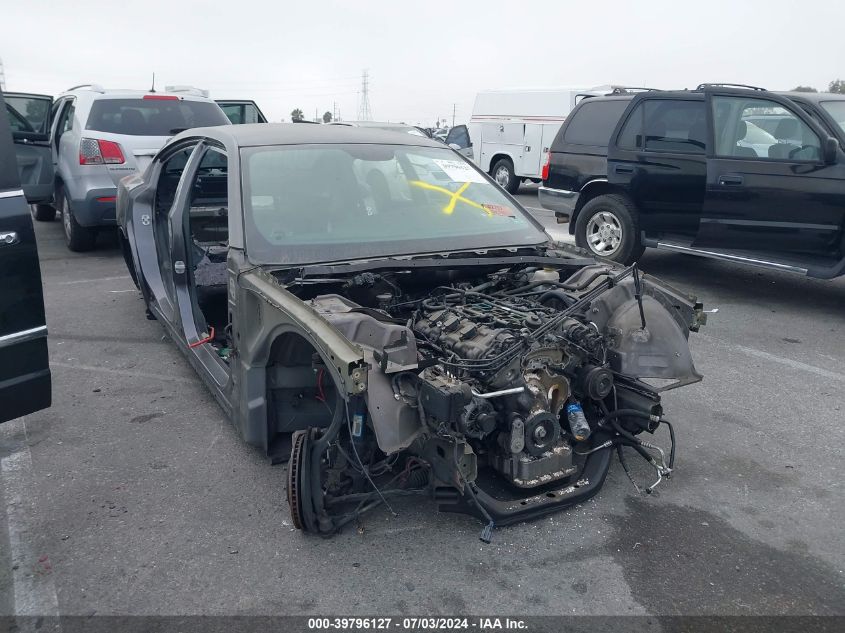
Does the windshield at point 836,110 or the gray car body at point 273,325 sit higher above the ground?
the windshield at point 836,110

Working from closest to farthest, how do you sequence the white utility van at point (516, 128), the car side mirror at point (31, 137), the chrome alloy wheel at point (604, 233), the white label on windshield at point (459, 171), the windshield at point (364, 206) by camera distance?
the windshield at point (364, 206), the white label on windshield at point (459, 171), the car side mirror at point (31, 137), the chrome alloy wheel at point (604, 233), the white utility van at point (516, 128)

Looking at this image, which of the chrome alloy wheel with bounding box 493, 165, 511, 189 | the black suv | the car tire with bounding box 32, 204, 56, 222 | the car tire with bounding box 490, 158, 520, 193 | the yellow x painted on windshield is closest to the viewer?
the yellow x painted on windshield

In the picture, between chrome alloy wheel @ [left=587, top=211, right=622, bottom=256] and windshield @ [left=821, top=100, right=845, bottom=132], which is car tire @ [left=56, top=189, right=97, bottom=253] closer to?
chrome alloy wheel @ [left=587, top=211, right=622, bottom=256]

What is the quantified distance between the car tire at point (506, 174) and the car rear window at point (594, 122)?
7.16 metres

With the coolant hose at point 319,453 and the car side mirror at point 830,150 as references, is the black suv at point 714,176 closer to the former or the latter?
the car side mirror at point 830,150

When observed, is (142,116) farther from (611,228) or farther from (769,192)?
(769,192)

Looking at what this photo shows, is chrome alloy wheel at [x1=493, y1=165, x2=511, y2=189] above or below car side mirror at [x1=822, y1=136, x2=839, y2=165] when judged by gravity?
below

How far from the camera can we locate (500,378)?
111 inches

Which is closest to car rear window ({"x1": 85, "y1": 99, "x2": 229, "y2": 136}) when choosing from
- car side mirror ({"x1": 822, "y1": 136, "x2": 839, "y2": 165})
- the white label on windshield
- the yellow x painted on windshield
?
the white label on windshield

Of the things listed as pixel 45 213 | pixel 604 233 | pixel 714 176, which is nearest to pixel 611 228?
pixel 604 233

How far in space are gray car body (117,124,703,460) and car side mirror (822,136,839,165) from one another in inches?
139

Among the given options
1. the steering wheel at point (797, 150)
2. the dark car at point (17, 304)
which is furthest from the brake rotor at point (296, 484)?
the steering wheel at point (797, 150)

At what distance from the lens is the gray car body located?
2652 millimetres

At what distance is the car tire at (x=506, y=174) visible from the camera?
52.8 ft
